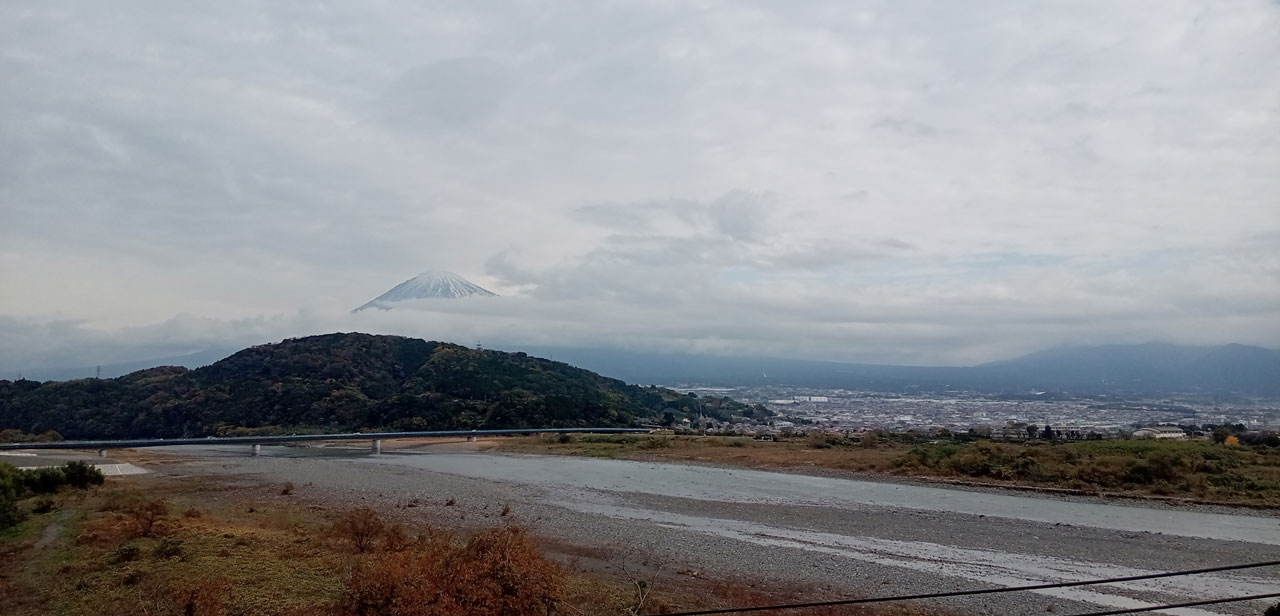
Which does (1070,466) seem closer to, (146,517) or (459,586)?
(459,586)

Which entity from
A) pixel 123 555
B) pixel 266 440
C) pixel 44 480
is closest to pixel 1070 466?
pixel 123 555

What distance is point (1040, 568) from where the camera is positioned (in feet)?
56.1

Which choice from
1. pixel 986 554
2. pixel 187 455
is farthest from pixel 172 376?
pixel 986 554

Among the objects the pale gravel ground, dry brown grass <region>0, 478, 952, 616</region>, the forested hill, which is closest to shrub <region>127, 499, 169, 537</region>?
dry brown grass <region>0, 478, 952, 616</region>

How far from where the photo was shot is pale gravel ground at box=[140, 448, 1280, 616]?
15.6 m

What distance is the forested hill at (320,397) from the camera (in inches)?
3100

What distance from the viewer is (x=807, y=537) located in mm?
20859

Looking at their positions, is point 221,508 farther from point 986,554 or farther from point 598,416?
point 598,416

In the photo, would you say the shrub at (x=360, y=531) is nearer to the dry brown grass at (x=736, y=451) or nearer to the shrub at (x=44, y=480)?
the shrub at (x=44, y=480)

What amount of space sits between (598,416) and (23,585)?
7701 centimetres

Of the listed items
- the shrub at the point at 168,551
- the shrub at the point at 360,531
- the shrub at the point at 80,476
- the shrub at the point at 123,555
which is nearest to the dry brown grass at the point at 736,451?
the shrub at the point at 360,531

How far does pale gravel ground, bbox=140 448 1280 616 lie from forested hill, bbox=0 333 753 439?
172 feet

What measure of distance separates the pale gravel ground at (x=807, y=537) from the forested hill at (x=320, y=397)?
2059 inches

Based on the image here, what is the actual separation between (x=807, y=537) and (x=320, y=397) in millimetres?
78490
